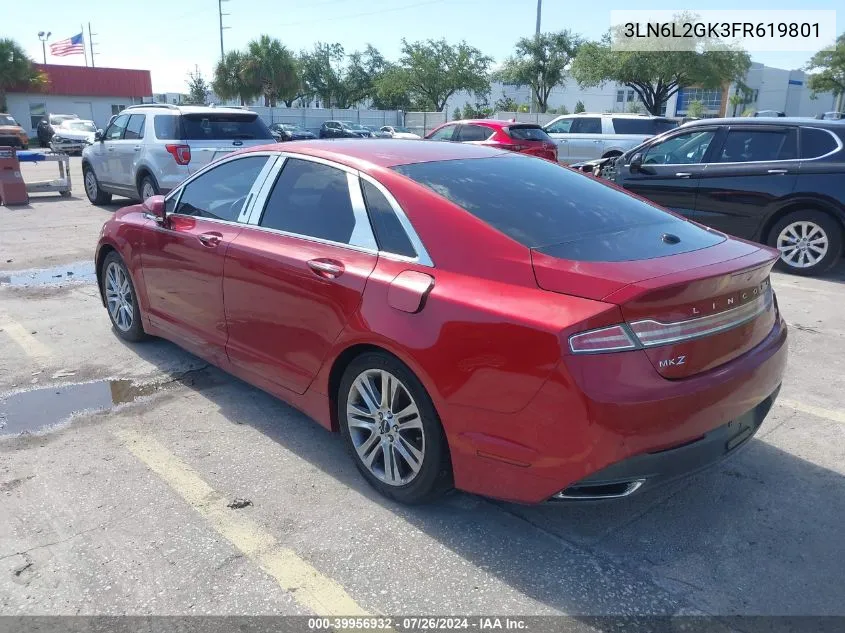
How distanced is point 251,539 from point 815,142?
25.2 ft

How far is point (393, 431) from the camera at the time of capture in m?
3.17

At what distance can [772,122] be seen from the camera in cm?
818

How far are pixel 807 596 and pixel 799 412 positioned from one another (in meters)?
1.92

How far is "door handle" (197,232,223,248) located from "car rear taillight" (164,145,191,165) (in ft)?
23.1

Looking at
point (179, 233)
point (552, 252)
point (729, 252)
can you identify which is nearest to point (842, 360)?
point (729, 252)

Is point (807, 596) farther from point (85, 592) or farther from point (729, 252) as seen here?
point (85, 592)

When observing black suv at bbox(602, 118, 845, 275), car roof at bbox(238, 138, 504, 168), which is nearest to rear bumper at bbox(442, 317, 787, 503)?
car roof at bbox(238, 138, 504, 168)

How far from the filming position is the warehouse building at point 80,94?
47656mm

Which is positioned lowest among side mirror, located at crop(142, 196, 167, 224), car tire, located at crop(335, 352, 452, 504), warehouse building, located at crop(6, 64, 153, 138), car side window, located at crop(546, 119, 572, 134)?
car tire, located at crop(335, 352, 452, 504)

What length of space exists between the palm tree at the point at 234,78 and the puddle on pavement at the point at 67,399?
2105 inches

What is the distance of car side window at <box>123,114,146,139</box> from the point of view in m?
11.6

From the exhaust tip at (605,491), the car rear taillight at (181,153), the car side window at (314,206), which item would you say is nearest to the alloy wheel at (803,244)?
the car side window at (314,206)

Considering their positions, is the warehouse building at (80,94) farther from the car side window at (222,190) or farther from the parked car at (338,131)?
the car side window at (222,190)

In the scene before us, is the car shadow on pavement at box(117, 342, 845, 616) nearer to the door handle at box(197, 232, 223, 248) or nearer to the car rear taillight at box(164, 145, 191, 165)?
the door handle at box(197, 232, 223, 248)
